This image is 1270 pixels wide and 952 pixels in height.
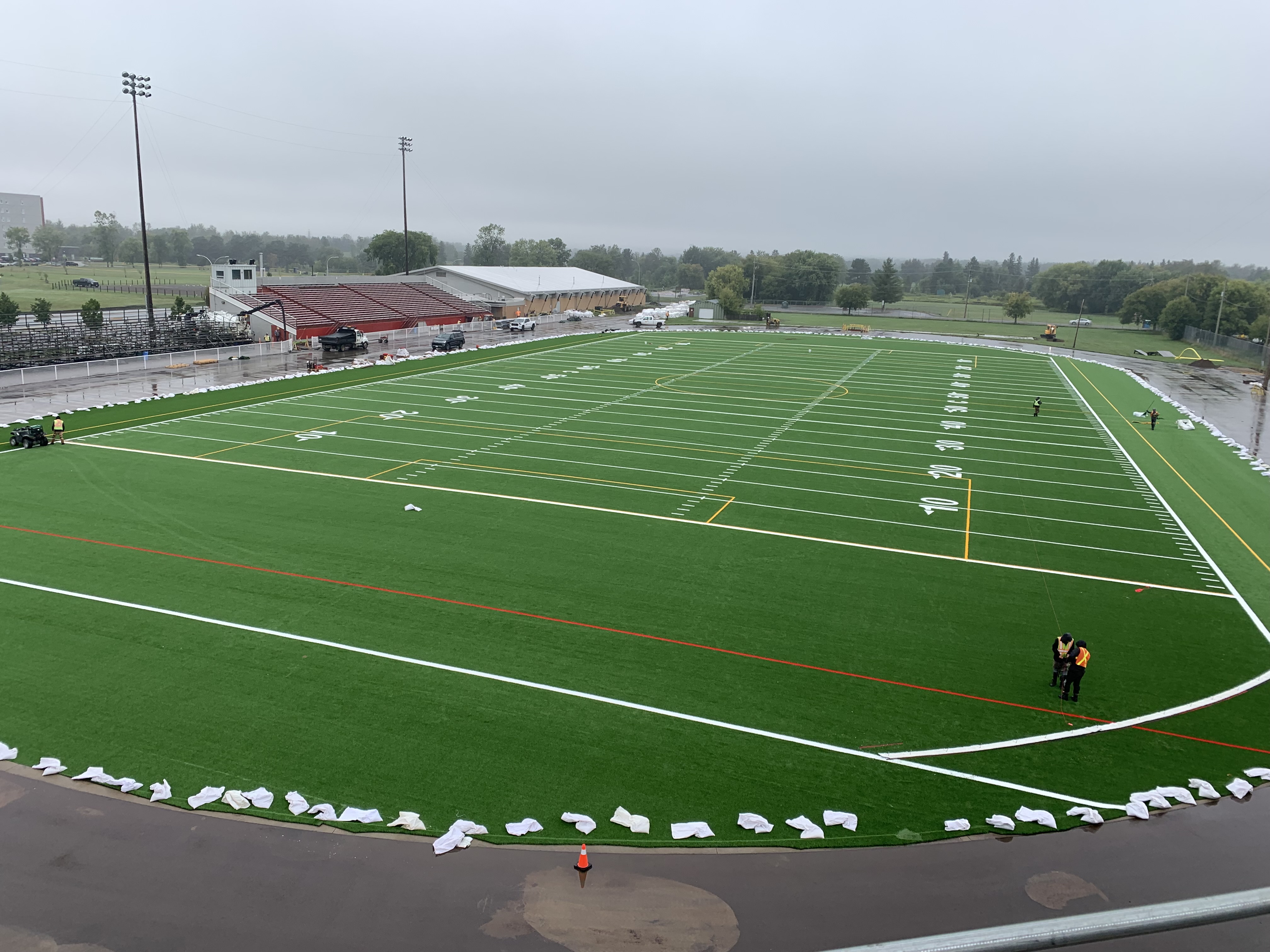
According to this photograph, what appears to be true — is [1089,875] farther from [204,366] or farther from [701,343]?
[701,343]

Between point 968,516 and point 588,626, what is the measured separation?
35.6 ft

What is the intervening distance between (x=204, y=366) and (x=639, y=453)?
90.3ft

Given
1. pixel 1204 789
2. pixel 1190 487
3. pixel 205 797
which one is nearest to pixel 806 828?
pixel 1204 789

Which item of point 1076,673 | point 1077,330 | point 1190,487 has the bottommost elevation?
point 1076,673

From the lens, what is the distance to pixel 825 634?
46.4 ft

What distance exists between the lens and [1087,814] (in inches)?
387

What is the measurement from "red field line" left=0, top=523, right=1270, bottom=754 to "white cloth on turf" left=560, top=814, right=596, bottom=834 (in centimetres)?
446

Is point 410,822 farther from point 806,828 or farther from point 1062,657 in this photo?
point 1062,657

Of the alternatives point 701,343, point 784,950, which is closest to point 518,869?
point 784,950

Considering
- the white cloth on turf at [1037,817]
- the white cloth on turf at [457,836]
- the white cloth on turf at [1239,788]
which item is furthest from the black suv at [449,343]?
the white cloth on turf at [1239,788]

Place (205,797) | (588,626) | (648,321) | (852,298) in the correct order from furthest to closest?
(852,298) → (648,321) → (588,626) → (205,797)

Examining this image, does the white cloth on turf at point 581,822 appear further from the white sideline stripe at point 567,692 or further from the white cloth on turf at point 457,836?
the white sideline stripe at point 567,692

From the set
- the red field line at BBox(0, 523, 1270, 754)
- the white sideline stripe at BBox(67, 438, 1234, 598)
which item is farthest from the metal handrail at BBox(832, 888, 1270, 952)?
the white sideline stripe at BBox(67, 438, 1234, 598)

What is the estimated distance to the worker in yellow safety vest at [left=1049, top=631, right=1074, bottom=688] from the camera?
12258mm
